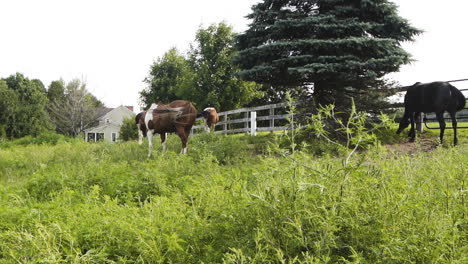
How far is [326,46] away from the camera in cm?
1034

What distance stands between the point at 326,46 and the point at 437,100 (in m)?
3.40

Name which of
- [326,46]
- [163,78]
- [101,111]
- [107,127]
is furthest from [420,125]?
[101,111]

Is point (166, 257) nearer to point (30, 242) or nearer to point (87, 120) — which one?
point (30, 242)

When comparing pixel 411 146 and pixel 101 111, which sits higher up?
pixel 101 111

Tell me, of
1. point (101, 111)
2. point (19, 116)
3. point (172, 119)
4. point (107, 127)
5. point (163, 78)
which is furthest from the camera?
point (101, 111)

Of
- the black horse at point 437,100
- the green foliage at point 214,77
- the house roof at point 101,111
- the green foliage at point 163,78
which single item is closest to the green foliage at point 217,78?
the green foliage at point 214,77

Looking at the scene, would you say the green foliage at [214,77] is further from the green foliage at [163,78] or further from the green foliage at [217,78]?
the green foliage at [163,78]

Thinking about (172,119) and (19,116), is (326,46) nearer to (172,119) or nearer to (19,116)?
(172,119)

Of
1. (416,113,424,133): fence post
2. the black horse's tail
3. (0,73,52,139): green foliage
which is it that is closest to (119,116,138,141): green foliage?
(0,73,52,139): green foliage

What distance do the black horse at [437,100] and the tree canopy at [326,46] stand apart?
1.08m

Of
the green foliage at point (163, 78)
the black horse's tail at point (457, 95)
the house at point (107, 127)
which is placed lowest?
the house at point (107, 127)

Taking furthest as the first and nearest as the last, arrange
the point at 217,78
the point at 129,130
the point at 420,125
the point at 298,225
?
the point at 129,130 < the point at 217,78 < the point at 420,125 < the point at 298,225

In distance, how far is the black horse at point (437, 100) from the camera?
32.1 feet

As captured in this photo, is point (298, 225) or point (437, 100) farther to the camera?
point (437, 100)
